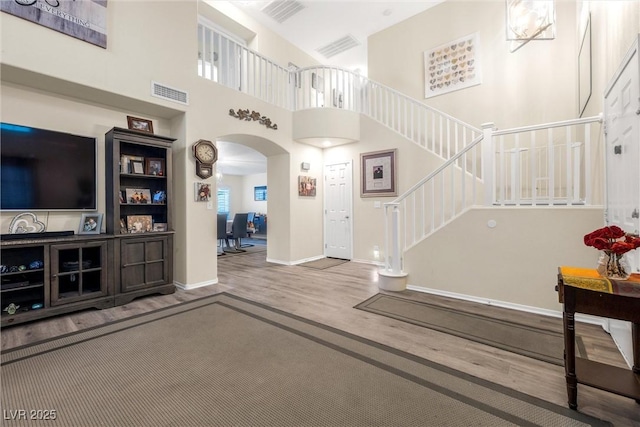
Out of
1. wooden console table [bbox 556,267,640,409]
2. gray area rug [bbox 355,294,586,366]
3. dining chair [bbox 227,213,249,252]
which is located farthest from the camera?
dining chair [bbox 227,213,249,252]

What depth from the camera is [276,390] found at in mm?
1736

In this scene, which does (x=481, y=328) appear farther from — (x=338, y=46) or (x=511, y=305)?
(x=338, y=46)

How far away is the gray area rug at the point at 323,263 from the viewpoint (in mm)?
5379

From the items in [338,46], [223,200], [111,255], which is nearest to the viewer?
[111,255]

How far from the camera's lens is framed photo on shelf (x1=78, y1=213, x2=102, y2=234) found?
10.7 feet

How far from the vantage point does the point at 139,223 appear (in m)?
3.56

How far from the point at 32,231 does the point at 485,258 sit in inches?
200

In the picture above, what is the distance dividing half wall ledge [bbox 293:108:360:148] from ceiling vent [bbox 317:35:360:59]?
254cm

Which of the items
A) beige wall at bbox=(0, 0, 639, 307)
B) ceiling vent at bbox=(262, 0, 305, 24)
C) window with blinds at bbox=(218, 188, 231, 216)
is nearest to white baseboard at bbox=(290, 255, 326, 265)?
beige wall at bbox=(0, 0, 639, 307)

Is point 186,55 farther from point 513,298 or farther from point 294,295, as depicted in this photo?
point 513,298

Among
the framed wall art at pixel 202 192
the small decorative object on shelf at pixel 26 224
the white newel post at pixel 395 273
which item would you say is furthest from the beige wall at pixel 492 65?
the small decorative object on shelf at pixel 26 224

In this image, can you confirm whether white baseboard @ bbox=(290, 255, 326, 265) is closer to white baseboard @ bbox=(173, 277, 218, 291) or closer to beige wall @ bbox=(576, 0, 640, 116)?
white baseboard @ bbox=(173, 277, 218, 291)

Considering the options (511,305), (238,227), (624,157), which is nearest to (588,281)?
(624,157)

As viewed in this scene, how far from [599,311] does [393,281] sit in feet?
7.67
